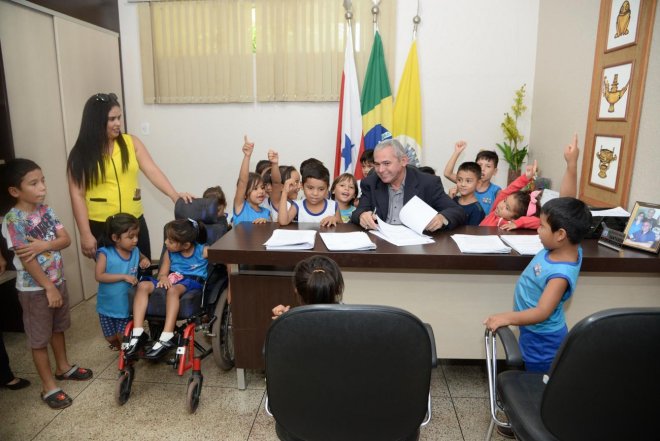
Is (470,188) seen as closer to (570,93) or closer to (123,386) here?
(570,93)

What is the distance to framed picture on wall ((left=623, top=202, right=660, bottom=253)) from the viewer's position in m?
2.00

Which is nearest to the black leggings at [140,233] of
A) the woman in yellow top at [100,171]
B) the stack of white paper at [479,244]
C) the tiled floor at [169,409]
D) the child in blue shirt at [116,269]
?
the woman in yellow top at [100,171]

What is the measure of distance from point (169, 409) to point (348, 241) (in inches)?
49.8

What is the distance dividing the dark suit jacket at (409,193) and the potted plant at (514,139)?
5.35ft

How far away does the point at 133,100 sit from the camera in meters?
4.40

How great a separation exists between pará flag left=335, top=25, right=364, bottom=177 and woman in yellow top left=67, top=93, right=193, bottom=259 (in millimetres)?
1829

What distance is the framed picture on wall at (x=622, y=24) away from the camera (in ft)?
8.36

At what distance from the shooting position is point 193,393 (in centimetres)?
228

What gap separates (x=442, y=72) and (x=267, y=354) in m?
3.61

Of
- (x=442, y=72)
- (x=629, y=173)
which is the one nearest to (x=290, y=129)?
(x=442, y=72)

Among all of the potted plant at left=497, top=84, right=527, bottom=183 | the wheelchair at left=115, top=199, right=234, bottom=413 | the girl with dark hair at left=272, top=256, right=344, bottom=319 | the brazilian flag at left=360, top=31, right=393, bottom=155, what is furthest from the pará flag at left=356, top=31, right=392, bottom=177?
the girl with dark hair at left=272, top=256, right=344, bottom=319

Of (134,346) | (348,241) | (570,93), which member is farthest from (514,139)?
(134,346)

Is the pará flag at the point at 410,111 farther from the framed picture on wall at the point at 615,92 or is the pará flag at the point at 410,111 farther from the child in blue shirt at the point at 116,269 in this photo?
the child in blue shirt at the point at 116,269

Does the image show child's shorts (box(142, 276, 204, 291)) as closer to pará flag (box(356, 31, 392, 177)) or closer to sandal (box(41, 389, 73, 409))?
sandal (box(41, 389, 73, 409))
